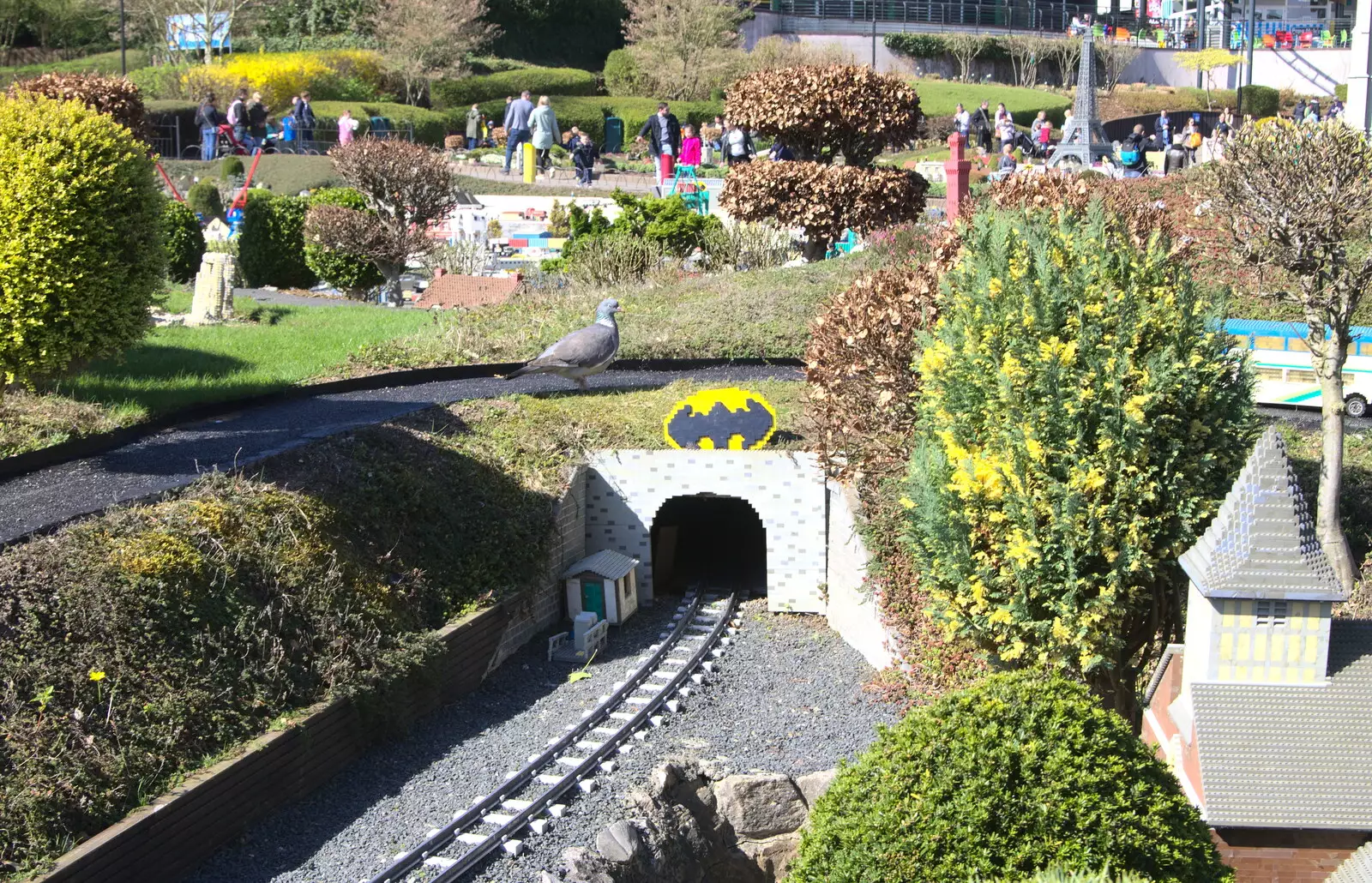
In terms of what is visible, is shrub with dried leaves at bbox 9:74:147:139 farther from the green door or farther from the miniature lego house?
the miniature lego house

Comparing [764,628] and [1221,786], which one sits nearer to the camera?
[1221,786]

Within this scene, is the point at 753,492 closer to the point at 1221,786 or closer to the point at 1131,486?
the point at 1131,486

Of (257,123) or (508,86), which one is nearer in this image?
(257,123)

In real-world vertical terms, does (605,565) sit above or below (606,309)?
below

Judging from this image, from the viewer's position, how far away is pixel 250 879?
31.8ft

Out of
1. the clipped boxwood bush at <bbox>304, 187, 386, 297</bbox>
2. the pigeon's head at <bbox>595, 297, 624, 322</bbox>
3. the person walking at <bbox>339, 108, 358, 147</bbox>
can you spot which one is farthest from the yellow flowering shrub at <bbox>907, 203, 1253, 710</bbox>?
the person walking at <bbox>339, 108, 358, 147</bbox>

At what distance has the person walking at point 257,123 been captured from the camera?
119 ft

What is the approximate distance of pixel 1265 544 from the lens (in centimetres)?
931

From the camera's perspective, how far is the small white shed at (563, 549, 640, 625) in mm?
15391

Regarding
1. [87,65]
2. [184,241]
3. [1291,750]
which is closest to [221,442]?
[1291,750]

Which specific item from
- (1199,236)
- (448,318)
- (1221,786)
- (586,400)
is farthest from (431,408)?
(1199,236)

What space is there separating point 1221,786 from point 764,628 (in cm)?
708

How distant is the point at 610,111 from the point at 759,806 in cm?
3667

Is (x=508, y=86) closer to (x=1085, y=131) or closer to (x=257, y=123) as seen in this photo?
(x=257, y=123)
